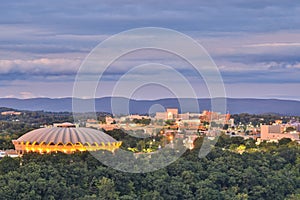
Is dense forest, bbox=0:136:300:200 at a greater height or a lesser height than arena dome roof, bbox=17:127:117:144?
lesser

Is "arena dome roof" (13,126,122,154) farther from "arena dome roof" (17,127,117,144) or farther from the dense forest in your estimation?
the dense forest

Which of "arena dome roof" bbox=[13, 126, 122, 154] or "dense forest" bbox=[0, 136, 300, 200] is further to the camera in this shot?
"arena dome roof" bbox=[13, 126, 122, 154]

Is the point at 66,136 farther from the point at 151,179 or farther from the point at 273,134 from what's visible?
the point at 273,134

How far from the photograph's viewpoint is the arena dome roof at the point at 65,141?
45.4m

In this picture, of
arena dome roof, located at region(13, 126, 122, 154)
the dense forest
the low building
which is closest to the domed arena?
arena dome roof, located at region(13, 126, 122, 154)

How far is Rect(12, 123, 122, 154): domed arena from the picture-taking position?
149ft

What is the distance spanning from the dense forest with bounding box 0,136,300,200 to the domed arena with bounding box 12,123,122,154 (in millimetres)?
6103

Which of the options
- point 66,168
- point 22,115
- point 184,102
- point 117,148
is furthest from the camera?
point 22,115

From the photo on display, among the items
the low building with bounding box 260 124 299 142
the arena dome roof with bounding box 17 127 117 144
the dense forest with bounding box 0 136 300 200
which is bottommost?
the dense forest with bounding box 0 136 300 200

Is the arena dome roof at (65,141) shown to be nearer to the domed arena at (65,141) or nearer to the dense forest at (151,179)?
the domed arena at (65,141)

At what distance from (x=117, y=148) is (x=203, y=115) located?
114ft

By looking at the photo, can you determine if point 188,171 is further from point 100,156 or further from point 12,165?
point 12,165

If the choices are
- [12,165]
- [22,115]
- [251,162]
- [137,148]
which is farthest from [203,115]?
[22,115]

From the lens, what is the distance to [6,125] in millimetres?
87812
